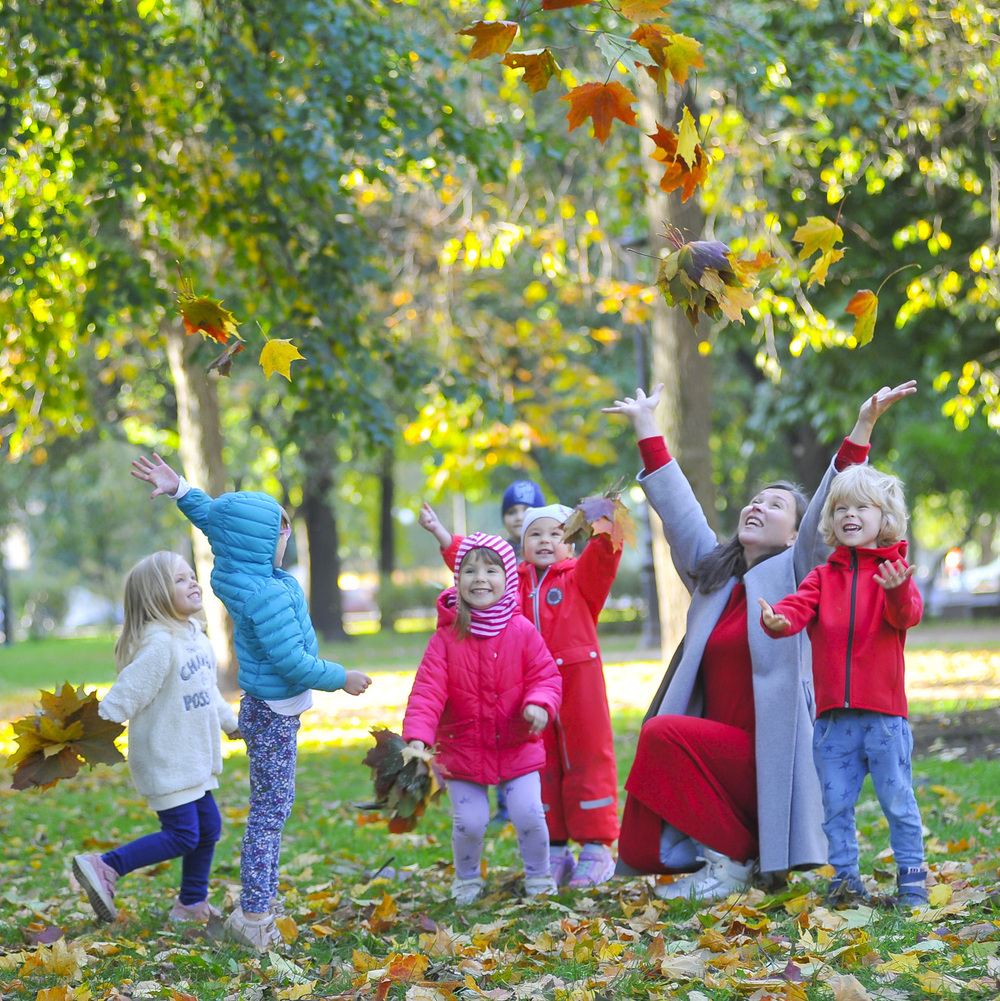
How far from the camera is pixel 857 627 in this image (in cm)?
418

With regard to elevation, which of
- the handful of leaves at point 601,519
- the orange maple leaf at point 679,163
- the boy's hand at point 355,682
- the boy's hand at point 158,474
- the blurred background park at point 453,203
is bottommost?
the boy's hand at point 355,682

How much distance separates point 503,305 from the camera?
19.3m

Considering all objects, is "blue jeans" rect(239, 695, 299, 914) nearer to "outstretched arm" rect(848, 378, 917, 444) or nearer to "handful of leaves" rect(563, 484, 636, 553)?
"handful of leaves" rect(563, 484, 636, 553)

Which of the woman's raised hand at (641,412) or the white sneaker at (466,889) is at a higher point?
the woman's raised hand at (641,412)

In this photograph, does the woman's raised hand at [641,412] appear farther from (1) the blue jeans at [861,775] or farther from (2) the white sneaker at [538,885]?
(2) the white sneaker at [538,885]

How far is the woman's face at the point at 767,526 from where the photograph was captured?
185 inches

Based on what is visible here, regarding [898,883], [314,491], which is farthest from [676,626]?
[314,491]

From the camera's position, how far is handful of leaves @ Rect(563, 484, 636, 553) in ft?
14.8

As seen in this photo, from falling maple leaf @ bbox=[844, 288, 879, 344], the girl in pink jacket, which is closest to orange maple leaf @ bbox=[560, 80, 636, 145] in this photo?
falling maple leaf @ bbox=[844, 288, 879, 344]

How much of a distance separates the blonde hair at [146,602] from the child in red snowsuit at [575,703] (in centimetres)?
114

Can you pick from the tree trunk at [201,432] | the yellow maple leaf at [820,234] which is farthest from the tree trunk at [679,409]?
the tree trunk at [201,432]

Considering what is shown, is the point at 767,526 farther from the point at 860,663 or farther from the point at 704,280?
the point at 704,280

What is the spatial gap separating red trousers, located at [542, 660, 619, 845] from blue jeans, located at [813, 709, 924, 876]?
3.57ft

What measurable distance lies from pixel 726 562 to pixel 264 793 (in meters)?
2.03
